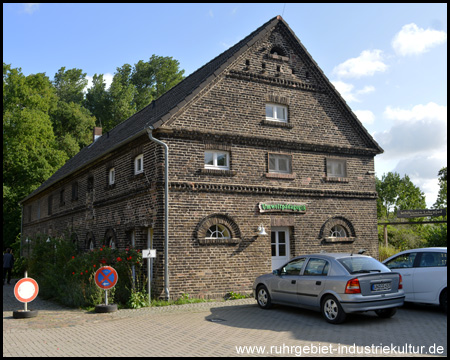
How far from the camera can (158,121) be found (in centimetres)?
1482

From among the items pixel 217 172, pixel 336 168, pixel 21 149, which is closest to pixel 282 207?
pixel 217 172

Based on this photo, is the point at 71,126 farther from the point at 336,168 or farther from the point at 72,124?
the point at 336,168

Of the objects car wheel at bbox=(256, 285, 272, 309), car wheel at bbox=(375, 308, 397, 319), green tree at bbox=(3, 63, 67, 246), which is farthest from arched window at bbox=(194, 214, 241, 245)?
green tree at bbox=(3, 63, 67, 246)

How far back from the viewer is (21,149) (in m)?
37.1

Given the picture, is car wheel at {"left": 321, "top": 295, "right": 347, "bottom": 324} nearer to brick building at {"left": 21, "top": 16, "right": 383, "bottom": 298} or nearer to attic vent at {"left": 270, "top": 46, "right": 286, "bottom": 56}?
brick building at {"left": 21, "top": 16, "right": 383, "bottom": 298}

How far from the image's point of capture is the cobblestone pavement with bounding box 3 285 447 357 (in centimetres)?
786

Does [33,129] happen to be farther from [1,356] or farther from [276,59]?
[1,356]

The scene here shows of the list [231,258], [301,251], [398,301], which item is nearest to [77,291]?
[231,258]

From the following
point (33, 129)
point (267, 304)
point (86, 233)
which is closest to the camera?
point (267, 304)

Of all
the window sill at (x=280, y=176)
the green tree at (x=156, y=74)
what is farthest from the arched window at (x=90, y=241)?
the green tree at (x=156, y=74)

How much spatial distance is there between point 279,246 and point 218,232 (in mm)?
2707

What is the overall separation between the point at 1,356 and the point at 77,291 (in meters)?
6.20

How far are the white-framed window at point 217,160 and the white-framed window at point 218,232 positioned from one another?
2.03 metres

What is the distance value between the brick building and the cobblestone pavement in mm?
2792
